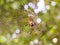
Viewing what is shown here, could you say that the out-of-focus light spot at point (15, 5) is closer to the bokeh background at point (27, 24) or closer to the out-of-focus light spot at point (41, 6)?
the bokeh background at point (27, 24)

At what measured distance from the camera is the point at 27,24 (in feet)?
5.16

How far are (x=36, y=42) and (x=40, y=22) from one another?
0.52 ft

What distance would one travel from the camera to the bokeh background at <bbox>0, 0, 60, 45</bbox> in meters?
1.54

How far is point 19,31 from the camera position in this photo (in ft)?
5.15

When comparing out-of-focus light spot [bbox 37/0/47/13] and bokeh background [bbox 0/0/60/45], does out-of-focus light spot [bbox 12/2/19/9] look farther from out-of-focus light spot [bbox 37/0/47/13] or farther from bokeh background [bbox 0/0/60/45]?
out-of-focus light spot [bbox 37/0/47/13]

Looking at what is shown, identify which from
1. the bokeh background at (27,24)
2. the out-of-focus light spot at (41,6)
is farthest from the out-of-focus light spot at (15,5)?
the out-of-focus light spot at (41,6)

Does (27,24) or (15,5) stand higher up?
(15,5)

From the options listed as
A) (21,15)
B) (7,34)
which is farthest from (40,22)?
(7,34)

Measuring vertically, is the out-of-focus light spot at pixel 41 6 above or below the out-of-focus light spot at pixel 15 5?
below

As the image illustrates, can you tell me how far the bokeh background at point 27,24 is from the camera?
154cm

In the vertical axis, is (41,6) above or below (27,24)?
above

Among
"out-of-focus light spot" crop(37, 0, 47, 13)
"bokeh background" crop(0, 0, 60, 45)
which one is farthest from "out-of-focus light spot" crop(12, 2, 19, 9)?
"out-of-focus light spot" crop(37, 0, 47, 13)

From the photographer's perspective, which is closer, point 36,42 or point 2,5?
point 36,42

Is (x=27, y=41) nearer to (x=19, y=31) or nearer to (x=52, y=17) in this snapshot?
(x=19, y=31)
